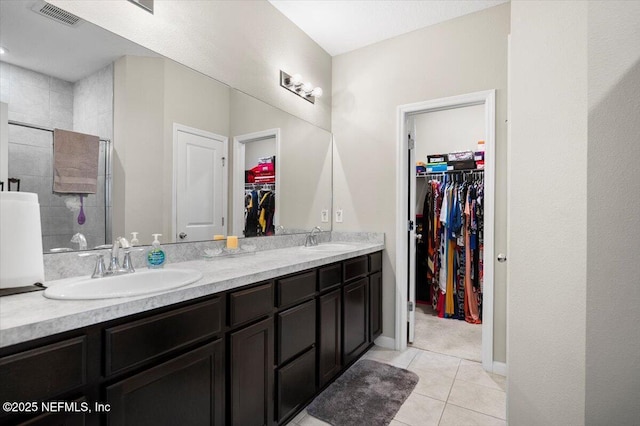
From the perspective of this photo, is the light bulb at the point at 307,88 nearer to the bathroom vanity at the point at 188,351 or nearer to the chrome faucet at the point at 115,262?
the bathroom vanity at the point at 188,351

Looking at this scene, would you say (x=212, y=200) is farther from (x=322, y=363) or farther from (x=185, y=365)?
(x=322, y=363)

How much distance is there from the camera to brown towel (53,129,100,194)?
4.41 feet

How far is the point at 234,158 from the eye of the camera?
2.21 metres

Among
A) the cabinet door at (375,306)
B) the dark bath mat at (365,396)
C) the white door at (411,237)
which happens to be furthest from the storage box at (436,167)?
the dark bath mat at (365,396)

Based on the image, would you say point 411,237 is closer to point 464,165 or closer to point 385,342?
point 385,342

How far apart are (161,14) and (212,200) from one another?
3.55ft

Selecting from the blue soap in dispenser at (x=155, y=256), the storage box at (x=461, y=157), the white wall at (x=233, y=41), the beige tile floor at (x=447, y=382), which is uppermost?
the white wall at (x=233, y=41)

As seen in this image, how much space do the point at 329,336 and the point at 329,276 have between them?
411 millimetres

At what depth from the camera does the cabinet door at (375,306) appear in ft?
8.89

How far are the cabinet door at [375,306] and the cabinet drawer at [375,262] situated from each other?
53 millimetres

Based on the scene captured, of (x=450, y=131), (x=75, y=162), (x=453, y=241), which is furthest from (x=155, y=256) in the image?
(x=450, y=131)

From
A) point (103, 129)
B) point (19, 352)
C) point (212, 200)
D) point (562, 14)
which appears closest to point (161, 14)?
point (103, 129)

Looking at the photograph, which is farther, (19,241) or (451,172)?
(451,172)

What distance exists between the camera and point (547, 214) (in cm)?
130
